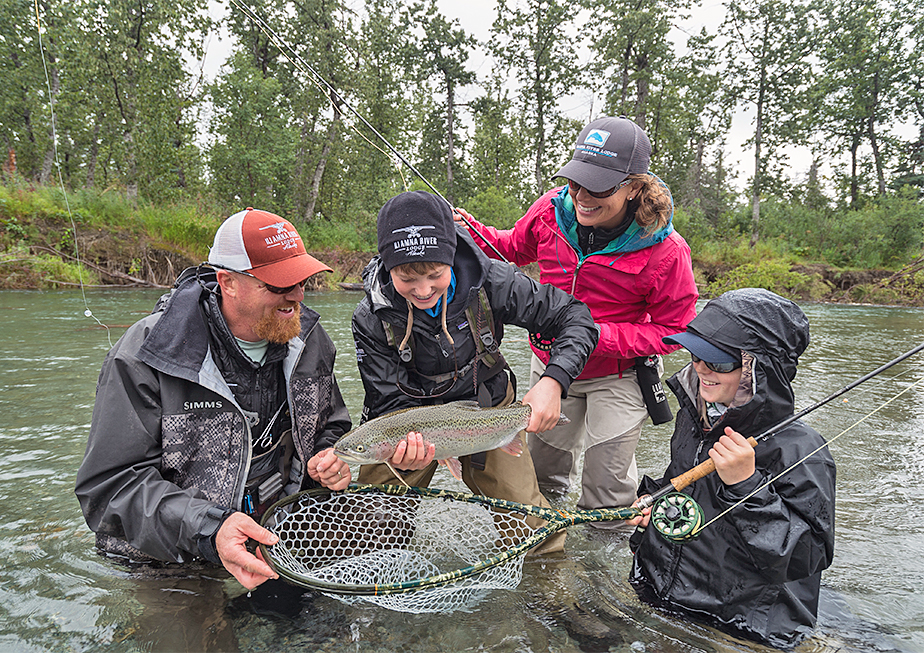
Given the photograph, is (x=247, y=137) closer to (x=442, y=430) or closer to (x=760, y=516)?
(x=442, y=430)

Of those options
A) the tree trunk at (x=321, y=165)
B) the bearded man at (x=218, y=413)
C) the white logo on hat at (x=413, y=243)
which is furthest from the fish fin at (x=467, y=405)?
the tree trunk at (x=321, y=165)

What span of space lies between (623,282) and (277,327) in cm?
225

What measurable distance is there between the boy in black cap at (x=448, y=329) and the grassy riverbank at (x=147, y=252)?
11112 mm

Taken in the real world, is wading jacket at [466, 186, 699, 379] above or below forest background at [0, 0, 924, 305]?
below

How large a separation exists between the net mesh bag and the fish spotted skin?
1.03ft

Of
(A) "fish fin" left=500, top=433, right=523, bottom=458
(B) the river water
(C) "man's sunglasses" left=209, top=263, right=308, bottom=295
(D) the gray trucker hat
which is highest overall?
(D) the gray trucker hat

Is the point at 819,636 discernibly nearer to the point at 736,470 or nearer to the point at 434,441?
the point at 736,470

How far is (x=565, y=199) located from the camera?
12.8ft

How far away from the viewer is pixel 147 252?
61.1 ft

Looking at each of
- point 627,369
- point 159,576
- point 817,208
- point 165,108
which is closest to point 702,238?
point 817,208

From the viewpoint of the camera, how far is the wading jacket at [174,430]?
252 centimetres

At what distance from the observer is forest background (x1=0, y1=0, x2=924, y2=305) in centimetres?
2123

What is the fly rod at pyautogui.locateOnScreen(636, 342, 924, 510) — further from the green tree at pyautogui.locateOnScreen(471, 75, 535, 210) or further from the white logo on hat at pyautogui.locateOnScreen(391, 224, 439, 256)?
the green tree at pyautogui.locateOnScreen(471, 75, 535, 210)

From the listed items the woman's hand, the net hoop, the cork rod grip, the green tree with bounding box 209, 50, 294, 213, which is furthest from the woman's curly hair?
the green tree with bounding box 209, 50, 294, 213
